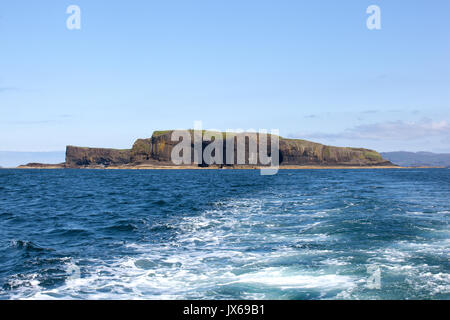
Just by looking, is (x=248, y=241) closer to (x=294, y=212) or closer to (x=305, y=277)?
(x=305, y=277)

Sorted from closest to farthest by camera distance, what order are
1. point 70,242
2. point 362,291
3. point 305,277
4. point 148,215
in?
point 362,291
point 305,277
point 70,242
point 148,215

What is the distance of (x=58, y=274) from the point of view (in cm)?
1268

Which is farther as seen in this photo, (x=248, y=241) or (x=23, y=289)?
(x=248, y=241)

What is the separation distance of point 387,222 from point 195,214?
566 inches

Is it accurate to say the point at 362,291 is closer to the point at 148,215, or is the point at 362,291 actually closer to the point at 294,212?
the point at 294,212

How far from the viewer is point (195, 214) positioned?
2920 cm

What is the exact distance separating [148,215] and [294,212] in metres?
11.5
